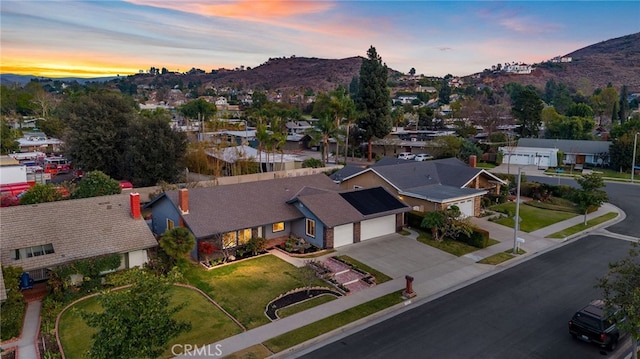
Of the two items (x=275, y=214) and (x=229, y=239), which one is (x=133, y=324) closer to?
(x=229, y=239)

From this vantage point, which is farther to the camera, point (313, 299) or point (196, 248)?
point (196, 248)

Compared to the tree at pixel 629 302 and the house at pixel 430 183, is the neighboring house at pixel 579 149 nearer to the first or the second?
the house at pixel 430 183

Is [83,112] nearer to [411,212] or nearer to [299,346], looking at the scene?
[411,212]

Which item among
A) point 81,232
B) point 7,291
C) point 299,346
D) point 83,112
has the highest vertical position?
point 83,112

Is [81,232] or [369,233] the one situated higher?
[81,232]

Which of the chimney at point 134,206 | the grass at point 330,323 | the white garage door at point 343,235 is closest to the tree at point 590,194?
the white garage door at point 343,235

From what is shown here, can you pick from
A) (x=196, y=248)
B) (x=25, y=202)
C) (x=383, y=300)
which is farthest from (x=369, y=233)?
(x=25, y=202)

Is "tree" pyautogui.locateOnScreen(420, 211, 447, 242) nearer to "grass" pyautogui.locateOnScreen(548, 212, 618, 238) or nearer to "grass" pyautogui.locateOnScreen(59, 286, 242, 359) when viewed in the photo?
"grass" pyautogui.locateOnScreen(548, 212, 618, 238)
